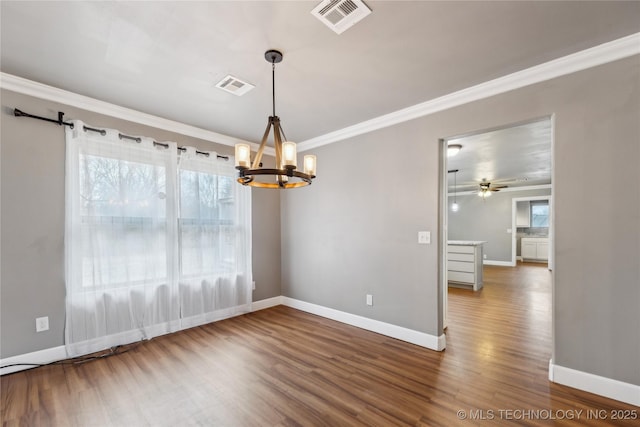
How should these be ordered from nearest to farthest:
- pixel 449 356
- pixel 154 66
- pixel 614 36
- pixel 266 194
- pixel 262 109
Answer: pixel 614 36, pixel 154 66, pixel 449 356, pixel 262 109, pixel 266 194

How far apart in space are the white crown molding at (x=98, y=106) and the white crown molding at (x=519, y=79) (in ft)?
7.06

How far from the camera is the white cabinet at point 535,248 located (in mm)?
10086

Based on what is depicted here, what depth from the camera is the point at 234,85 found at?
268cm

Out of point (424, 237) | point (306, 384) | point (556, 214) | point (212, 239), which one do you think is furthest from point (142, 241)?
point (556, 214)

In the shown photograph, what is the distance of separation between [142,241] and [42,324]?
1129 mm

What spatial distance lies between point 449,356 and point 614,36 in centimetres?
306

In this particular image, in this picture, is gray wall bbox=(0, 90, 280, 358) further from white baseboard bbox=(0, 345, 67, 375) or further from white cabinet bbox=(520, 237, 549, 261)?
white cabinet bbox=(520, 237, 549, 261)

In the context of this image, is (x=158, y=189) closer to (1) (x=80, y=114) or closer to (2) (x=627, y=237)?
(1) (x=80, y=114)

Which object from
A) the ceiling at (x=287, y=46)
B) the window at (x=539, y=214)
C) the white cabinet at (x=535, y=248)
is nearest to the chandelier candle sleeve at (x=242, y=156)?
the ceiling at (x=287, y=46)

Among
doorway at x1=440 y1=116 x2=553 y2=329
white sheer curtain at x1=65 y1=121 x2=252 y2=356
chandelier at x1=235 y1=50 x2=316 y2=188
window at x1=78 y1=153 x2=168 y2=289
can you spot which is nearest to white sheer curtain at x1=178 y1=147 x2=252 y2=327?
white sheer curtain at x1=65 y1=121 x2=252 y2=356

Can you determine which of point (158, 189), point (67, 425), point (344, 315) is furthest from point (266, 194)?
point (67, 425)

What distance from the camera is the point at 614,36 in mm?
2008

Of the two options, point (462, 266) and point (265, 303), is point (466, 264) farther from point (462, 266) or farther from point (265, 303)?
point (265, 303)

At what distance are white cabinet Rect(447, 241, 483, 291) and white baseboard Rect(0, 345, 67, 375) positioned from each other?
657 centimetres
